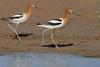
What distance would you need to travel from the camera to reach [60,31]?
17812 mm

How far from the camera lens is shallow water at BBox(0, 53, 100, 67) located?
42.3 feet

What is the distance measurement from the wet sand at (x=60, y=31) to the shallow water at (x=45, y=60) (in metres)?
0.55

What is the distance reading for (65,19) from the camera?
15.8m

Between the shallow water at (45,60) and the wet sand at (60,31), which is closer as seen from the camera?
the shallow water at (45,60)

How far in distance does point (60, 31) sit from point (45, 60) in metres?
4.34

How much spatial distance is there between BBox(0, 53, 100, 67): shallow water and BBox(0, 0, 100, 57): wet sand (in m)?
0.55

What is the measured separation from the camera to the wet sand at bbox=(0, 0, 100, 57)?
15.1 meters

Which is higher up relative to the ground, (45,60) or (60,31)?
(45,60)

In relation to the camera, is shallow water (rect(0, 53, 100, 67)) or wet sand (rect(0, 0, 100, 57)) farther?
wet sand (rect(0, 0, 100, 57))

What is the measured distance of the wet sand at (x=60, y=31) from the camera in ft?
49.7

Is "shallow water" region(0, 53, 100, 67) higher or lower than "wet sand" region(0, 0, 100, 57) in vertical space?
higher

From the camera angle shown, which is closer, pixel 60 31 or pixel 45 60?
pixel 45 60

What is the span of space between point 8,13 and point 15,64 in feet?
27.3

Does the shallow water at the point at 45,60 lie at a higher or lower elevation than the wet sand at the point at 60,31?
higher
